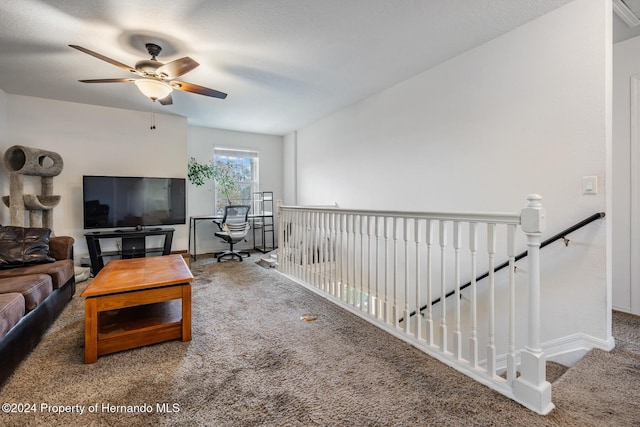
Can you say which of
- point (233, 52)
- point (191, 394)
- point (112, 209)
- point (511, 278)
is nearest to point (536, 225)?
point (511, 278)

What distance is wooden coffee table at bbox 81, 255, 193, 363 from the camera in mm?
1930

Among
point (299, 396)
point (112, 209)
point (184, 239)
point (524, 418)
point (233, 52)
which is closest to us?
point (524, 418)

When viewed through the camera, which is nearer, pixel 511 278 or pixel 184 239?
pixel 511 278

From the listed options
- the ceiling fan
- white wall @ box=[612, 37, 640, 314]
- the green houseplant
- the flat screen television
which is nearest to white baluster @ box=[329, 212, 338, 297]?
the ceiling fan

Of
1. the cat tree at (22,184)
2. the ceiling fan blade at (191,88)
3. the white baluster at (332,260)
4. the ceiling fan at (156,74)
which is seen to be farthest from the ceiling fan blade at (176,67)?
the cat tree at (22,184)

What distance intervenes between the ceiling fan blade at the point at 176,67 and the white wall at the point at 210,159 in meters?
3.09

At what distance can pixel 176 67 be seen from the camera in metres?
2.54

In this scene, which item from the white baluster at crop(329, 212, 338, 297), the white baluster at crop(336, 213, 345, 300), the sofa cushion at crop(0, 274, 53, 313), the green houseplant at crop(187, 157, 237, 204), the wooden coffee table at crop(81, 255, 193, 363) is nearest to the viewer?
the wooden coffee table at crop(81, 255, 193, 363)

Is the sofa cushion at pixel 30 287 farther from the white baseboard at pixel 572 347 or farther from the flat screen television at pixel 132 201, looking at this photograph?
the white baseboard at pixel 572 347

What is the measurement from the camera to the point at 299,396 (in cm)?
160

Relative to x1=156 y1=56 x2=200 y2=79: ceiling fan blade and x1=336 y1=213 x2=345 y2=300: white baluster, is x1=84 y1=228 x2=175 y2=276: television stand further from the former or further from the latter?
x1=336 y1=213 x2=345 y2=300: white baluster

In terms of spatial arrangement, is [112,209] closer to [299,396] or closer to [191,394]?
[191,394]

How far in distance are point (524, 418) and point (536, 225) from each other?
3.01 feet

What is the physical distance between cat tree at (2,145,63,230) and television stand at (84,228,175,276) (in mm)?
556
